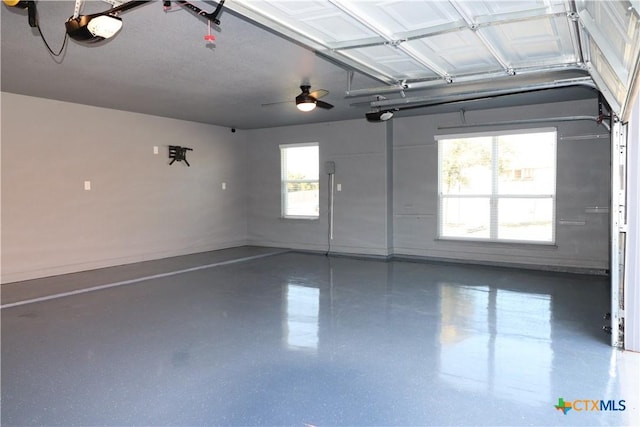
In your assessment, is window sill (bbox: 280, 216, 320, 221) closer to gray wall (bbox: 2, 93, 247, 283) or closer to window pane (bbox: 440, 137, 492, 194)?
gray wall (bbox: 2, 93, 247, 283)

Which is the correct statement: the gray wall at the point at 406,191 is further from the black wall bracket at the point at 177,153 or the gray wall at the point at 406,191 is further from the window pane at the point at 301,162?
the black wall bracket at the point at 177,153

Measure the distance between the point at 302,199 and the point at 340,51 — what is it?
18.1ft

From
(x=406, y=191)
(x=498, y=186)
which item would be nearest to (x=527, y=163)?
(x=498, y=186)

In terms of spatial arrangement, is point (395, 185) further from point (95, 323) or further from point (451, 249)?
point (95, 323)

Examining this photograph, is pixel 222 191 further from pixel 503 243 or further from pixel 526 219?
pixel 526 219

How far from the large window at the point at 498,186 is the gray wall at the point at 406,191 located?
0.47 ft

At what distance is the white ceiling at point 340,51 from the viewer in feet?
8.25

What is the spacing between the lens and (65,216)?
6.19 m

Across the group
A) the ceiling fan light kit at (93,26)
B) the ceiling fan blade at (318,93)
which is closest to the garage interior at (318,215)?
the ceiling fan light kit at (93,26)

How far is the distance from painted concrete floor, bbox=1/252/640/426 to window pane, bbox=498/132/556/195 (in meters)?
1.75

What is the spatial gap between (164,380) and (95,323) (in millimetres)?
1633

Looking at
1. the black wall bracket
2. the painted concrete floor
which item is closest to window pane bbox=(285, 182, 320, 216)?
the black wall bracket

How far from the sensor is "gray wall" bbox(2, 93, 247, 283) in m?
5.69

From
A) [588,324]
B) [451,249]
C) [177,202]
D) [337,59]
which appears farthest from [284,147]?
[588,324]
